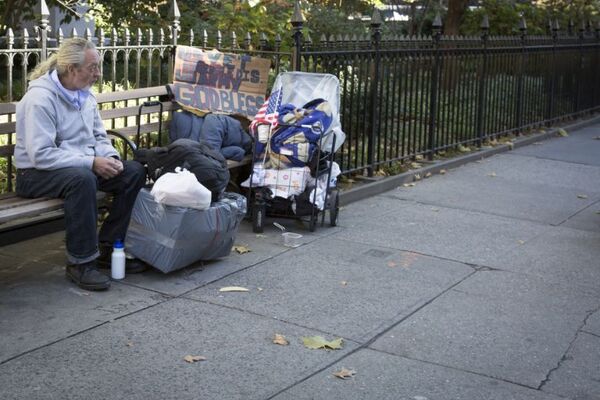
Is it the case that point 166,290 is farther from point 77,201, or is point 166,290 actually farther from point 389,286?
point 389,286

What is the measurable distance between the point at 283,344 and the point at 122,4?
6.73 metres

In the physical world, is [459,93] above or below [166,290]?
above

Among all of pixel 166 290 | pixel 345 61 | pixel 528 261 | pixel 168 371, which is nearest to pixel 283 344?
pixel 168 371

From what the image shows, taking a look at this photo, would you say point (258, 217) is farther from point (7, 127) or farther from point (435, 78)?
point (435, 78)

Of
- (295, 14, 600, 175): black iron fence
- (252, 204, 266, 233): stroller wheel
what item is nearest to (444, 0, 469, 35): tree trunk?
(295, 14, 600, 175): black iron fence

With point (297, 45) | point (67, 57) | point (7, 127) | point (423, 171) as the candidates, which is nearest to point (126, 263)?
point (7, 127)

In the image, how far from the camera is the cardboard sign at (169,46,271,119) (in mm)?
7402

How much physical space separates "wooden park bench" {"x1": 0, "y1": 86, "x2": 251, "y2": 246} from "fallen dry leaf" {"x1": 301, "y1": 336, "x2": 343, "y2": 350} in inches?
70.0

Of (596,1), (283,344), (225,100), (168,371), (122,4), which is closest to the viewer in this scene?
(168,371)

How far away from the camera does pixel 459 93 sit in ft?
36.0

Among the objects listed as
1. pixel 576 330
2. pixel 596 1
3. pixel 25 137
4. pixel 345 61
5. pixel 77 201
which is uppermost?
pixel 596 1

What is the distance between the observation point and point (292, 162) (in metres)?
7.07

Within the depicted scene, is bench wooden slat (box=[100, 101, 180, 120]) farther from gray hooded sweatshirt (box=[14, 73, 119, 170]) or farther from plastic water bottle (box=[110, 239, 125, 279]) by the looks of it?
plastic water bottle (box=[110, 239, 125, 279])

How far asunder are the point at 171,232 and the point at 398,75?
14.7 ft
